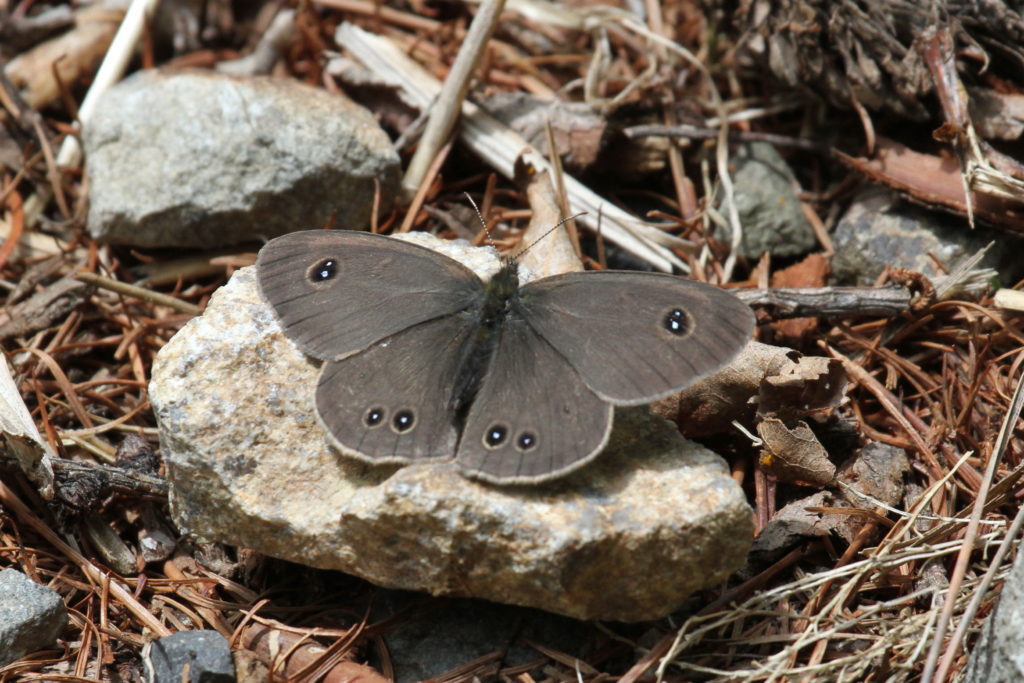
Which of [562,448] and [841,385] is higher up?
[562,448]

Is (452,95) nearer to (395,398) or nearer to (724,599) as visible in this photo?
(395,398)

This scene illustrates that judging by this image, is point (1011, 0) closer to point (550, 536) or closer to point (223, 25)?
point (550, 536)

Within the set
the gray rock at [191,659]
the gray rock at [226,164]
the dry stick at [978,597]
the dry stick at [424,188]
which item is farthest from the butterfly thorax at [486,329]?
the dry stick at [978,597]

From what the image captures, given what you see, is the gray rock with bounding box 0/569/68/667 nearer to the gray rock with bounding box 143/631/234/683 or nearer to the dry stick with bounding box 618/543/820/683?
the gray rock with bounding box 143/631/234/683

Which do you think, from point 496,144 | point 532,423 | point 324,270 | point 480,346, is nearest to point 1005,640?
point 532,423

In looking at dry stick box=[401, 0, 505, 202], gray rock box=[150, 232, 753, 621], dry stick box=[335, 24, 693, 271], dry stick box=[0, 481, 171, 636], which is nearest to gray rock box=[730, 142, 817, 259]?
dry stick box=[335, 24, 693, 271]

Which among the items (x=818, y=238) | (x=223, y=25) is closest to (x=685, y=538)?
(x=818, y=238)

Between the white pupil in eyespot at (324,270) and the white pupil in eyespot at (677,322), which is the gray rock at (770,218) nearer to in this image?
the white pupil in eyespot at (677,322)
